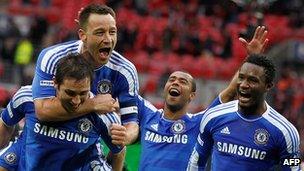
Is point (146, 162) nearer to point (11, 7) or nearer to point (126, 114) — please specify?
point (126, 114)

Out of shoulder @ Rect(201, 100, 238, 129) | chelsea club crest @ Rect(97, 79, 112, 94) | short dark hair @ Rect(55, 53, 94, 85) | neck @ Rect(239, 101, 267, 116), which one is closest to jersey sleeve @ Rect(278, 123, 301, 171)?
neck @ Rect(239, 101, 267, 116)

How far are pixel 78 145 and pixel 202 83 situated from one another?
1232cm

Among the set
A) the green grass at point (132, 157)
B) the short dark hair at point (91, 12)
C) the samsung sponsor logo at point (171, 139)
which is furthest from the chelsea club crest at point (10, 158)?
the green grass at point (132, 157)

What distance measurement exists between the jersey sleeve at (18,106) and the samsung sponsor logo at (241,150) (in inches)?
61.5

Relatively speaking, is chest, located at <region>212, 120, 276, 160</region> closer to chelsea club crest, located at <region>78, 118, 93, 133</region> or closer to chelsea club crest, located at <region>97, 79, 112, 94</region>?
chelsea club crest, located at <region>97, 79, 112, 94</region>

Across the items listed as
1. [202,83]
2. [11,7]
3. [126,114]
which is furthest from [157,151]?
[11,7]

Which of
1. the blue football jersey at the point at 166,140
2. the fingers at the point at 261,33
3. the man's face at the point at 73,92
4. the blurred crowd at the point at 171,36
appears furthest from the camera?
the blurred crowd at the point at 171,36

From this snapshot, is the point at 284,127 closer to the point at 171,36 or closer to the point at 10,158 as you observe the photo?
the point at 10,158

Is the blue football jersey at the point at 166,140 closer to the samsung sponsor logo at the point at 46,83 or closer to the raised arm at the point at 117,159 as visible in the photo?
the raised arm at the point at 117,159

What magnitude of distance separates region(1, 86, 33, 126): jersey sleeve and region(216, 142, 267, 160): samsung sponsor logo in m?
1.56

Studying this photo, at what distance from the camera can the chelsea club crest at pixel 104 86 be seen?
741 cm

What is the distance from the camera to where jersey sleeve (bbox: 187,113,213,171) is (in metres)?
7.70

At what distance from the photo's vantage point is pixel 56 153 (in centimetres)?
698

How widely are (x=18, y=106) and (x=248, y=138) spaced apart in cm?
184
